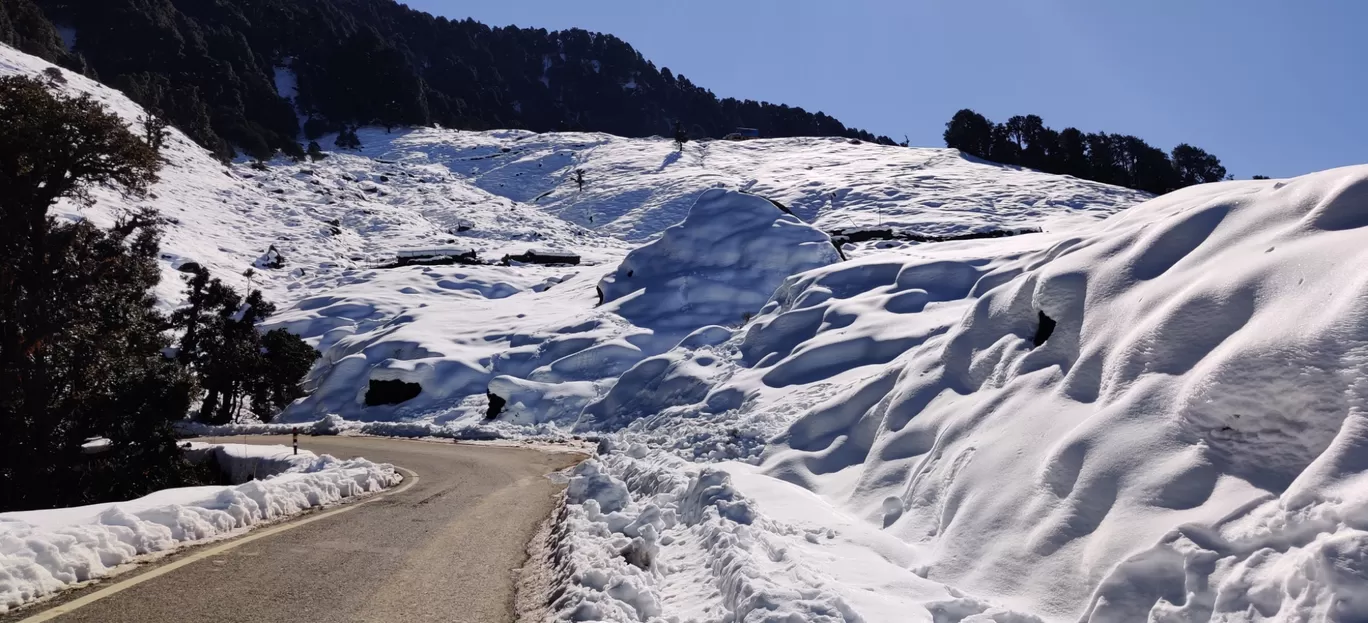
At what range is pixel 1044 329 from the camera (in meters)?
9.33

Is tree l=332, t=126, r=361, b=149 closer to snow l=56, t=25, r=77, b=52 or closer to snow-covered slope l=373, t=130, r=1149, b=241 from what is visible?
snow-covered slope l=373, t=130, r=1149, b=241

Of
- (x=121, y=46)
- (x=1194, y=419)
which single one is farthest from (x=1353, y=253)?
(x=121, y=46)

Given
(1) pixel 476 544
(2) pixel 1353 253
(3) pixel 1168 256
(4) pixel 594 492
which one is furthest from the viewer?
(4) pixel 594 492

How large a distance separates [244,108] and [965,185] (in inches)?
3997

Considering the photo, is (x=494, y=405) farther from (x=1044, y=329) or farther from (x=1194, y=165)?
(x=1194, y=165)

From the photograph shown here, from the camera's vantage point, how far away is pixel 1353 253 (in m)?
5.75

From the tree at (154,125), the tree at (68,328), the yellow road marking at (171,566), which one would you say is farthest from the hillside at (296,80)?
the yellow road marking at (171,566)

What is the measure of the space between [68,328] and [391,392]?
20.0m

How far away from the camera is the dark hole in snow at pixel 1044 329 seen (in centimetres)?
920

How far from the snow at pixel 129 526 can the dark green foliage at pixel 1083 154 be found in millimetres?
93470

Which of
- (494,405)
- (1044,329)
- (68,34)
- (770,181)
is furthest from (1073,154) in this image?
(68,34)

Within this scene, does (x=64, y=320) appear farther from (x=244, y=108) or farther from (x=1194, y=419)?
(x=244, y=108)

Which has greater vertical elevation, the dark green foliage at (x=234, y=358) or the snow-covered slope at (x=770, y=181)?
the snow-covered slope at (x=770, y=181)

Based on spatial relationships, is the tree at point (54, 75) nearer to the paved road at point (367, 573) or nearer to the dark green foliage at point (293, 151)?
the dark green foliage at point (293, 151)
